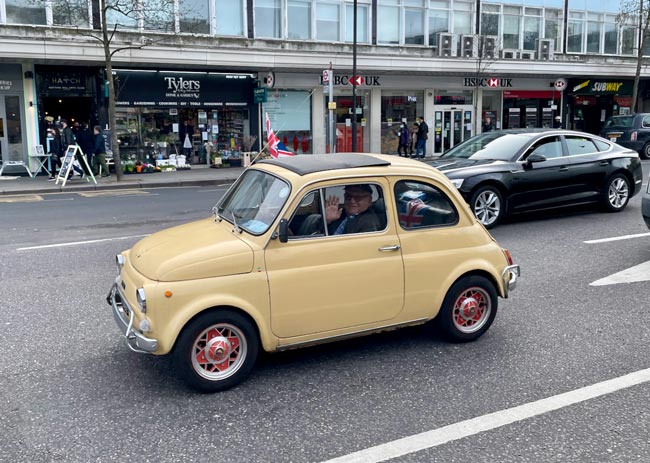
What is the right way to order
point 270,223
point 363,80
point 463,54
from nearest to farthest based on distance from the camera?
point 270,223 → point 363,80 → point 463,54

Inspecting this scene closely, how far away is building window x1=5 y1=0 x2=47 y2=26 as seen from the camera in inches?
795

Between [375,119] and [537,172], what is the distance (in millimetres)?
17984

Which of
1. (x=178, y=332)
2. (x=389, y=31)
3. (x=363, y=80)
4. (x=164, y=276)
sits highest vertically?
(x=389, y=31)

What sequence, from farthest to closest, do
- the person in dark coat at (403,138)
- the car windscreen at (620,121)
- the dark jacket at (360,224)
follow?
the person in dark coat at (403,138) < the car windscreen at (620,121) < the dark jacket at (360,224)

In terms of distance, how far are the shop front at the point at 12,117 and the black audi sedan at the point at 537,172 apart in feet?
51.6

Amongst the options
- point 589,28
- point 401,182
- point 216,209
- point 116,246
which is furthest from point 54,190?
point 589,28

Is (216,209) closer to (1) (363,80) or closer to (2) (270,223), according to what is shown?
(2) (270,223)

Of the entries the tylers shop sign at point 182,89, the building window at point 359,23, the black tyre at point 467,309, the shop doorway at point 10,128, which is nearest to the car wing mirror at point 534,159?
the black tyre at point 467,309

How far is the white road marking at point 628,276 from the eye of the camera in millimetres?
7121

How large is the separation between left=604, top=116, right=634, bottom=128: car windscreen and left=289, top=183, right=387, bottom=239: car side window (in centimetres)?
2548

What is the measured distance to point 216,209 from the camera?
550 cm

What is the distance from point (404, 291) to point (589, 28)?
33.0 meters

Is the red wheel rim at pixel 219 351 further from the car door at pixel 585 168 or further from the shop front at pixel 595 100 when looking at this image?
the shop front at pixel 595 100

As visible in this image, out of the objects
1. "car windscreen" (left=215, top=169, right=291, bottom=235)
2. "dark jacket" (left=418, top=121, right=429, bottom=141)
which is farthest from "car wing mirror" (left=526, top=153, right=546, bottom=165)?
"dark jacket" (left=418, top=121, right=429, bottom=141)
